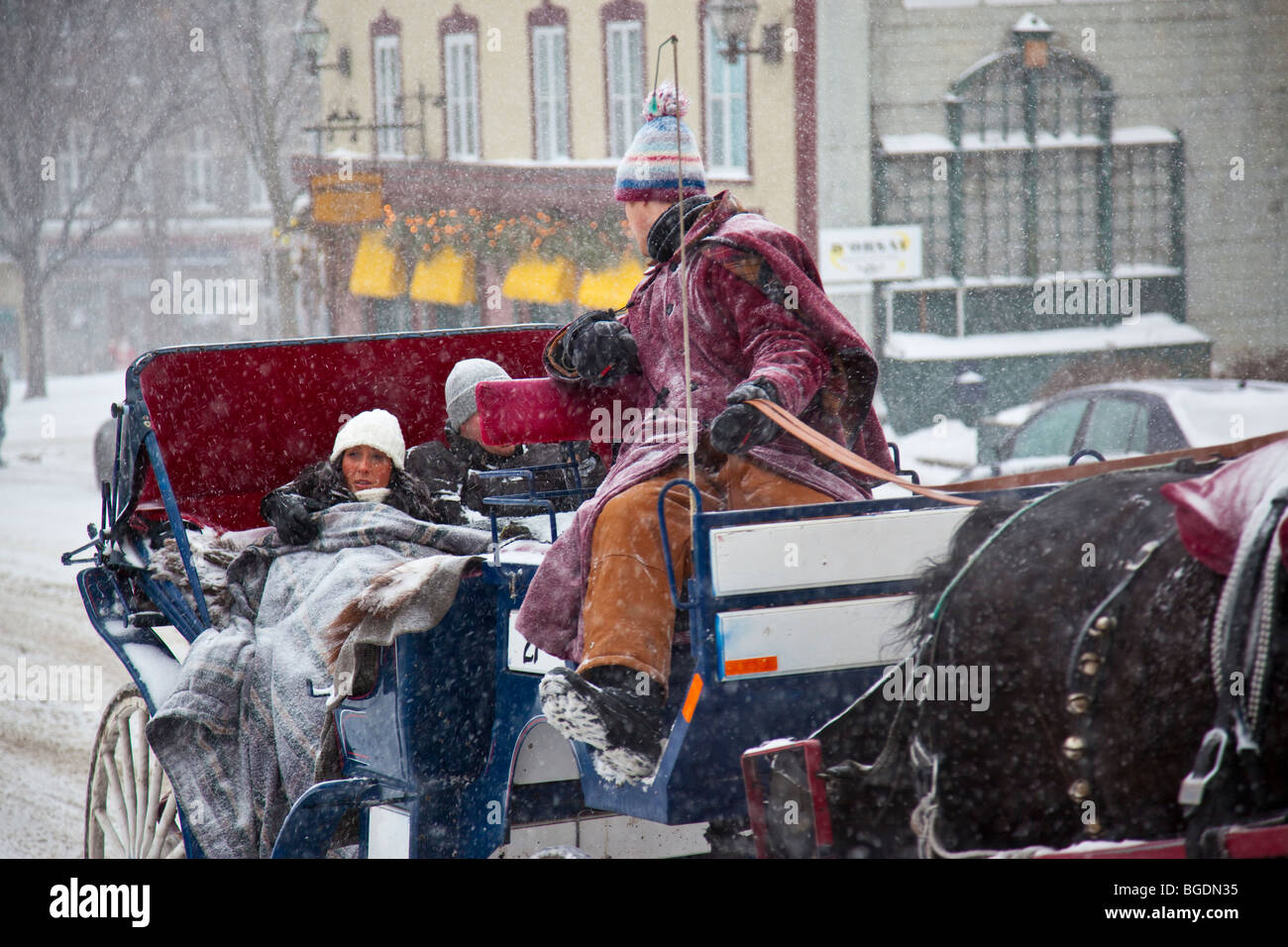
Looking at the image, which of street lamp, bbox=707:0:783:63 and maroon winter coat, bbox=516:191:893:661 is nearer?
maroon winter coat, bbox=516:191:893:661

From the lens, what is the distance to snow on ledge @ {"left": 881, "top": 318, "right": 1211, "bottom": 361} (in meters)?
14.9

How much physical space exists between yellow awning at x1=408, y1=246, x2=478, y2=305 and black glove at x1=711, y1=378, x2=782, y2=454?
47.5 feet

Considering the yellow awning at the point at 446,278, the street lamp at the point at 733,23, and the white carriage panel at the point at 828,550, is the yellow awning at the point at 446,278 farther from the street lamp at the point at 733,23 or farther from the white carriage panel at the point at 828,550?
the white carriage panel at the point at 828,550

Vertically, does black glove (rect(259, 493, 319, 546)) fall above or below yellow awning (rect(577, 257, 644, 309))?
below

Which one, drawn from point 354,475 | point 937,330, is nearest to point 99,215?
point 937,330

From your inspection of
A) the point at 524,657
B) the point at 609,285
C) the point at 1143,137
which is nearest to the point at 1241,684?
the point at 524,657

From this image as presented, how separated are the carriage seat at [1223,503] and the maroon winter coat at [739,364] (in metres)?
0.87

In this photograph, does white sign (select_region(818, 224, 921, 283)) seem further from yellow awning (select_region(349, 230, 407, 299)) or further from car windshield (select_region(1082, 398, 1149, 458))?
car windshield (select_region(1082, 398, 1149, 458))

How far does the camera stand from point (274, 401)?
444 centimetres

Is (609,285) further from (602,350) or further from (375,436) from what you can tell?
(602,350)

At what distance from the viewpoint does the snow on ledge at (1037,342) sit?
14852mm

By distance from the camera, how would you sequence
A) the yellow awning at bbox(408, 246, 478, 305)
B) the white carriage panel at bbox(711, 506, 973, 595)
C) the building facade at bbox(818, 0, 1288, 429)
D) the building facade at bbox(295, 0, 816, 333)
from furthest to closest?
the yellow awning at bbox(408, 246, 478, 305)
the building facade at bbox(295, 0, 816, 333)
the building facade at bbox(818, 0, 1288, 429)
the white carriage panel at bbox(711, 506, 973, 595)

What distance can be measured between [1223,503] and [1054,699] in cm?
41

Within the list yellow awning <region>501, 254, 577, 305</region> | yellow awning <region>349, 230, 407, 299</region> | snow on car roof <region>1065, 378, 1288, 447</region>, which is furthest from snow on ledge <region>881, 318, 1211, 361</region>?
snow on car roof <region>1065, 378, 1288, 447</region>
